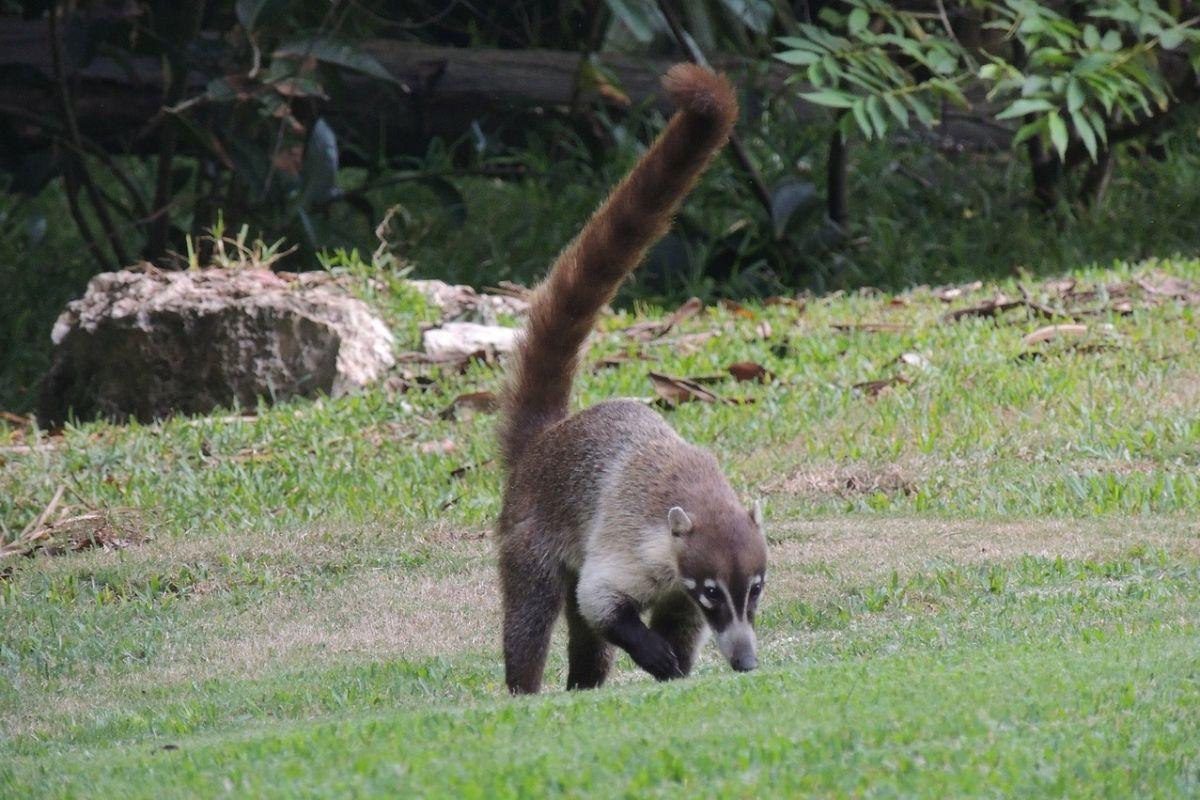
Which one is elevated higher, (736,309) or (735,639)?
(735,639)

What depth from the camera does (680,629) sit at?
4637 millimetres

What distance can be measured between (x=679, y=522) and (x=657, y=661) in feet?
1.26

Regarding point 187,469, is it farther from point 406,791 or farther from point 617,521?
point 406,791

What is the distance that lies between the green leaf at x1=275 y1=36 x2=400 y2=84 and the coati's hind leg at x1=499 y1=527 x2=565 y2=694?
19.7ft

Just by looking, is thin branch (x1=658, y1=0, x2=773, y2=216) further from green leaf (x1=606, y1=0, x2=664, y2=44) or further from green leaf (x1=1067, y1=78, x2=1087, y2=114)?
green leaf (x1=1067, y1=78, x2=1087, y2=114)

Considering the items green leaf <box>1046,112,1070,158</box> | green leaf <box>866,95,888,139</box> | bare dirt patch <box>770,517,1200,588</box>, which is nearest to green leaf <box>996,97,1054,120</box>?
green leaf <box>1046,112,1070,158</box>

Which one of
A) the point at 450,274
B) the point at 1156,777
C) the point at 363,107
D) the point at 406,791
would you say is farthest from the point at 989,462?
the point at 363,107

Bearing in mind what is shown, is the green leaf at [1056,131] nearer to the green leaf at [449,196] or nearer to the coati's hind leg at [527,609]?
the green leaf at [449,196]

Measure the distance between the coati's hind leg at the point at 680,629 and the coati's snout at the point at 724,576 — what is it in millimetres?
299

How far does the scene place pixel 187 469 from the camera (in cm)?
739

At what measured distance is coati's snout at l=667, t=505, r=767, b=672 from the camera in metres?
4.20

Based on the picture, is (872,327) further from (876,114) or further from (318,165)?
(318,165)

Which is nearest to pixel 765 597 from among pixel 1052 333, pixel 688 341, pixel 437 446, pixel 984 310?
pixel 437 446

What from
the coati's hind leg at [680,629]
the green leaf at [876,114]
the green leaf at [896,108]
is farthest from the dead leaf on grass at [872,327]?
the coati's hind leg at [680,629]
